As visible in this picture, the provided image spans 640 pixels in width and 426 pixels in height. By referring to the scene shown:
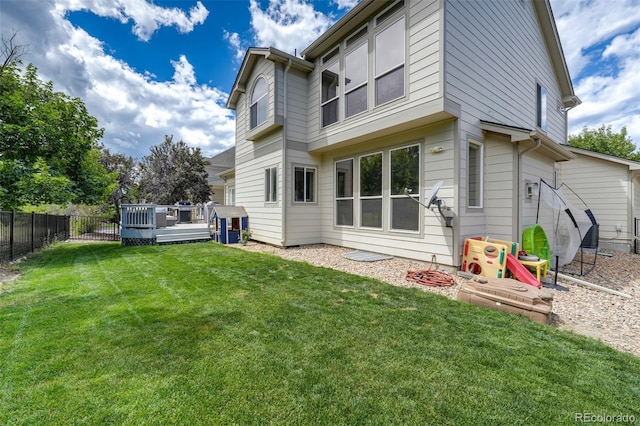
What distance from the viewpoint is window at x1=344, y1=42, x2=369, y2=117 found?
7.09 m

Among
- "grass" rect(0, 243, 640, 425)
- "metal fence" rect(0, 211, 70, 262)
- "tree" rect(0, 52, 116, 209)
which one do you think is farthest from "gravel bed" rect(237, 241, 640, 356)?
"metal fence" rect(0, 211, 70, 262)

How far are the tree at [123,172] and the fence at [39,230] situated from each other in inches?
127

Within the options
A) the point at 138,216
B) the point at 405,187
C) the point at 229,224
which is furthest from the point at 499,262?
the point at 138,216

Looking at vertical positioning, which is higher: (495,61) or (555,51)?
(555,51)

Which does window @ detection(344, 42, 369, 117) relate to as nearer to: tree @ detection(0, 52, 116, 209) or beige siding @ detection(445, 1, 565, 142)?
beige siding @ detection(445, 1, 565, 142)

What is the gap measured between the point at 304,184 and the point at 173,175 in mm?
14922

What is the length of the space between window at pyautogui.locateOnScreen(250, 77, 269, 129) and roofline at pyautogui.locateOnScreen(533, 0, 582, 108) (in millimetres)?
9348

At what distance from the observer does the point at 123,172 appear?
64.1 ft

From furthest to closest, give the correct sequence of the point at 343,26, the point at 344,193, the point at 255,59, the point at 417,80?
the point at 255,59
the point at 344,193
the point at 343,26
the point at 417,80

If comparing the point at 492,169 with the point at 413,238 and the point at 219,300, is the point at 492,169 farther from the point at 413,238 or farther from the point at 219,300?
the point at 219,300

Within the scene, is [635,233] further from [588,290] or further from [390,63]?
[390,63]

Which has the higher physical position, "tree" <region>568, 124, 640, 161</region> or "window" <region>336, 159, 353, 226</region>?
"tree" <region>568, 124, 640, 161</region>

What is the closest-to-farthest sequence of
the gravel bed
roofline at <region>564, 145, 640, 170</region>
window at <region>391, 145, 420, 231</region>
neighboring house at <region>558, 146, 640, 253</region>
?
the gravel bed → window at <region>391, 145, 420, 231</region> → roofline at <region>564, 145, 640, 170</region> → neighboring house at <region>558, 146, 640, 253</region>

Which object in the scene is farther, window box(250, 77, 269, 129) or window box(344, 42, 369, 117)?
window box(250, 77, 269, 129)
